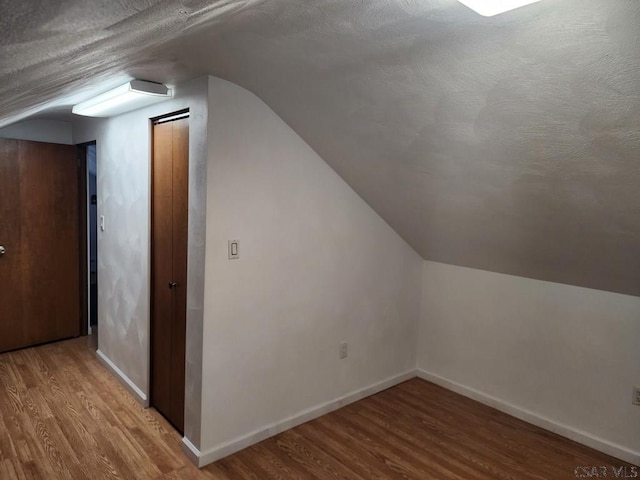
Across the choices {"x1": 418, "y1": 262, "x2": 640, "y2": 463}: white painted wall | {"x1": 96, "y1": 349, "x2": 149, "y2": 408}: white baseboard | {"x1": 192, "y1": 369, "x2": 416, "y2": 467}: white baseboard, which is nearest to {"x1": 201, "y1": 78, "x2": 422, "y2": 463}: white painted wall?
{"x1": 192, "y1": 369, "x2": 416, "y2": 467}: white baseboard

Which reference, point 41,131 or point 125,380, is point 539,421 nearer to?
point 125,380

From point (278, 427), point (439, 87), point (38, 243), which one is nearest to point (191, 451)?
point (278, 427)

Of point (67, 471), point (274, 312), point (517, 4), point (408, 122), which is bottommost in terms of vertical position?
point (67, 471)

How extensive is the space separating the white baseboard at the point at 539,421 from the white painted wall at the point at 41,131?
4161 millimetres

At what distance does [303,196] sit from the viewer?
2.86 metres

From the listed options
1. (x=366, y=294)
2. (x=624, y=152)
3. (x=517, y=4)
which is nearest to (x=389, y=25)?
(x=517, y=4)

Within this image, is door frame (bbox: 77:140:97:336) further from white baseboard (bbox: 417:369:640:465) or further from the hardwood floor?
white baseboard (bbox: 417:369:640:465)

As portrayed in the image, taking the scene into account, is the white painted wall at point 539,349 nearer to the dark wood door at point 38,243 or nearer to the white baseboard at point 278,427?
the white baseboard at point 278,427

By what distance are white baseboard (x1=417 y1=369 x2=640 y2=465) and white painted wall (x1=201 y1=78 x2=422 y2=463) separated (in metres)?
0.60

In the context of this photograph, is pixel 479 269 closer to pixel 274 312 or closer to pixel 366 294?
pixel 366 294

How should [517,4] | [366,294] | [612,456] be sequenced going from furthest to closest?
[366,294], [612,456], [517,4]

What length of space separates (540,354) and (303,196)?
2.01m

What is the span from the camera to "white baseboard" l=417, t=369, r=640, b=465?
2.76 m

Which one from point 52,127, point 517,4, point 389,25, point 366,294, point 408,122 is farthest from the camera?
point 52,127
